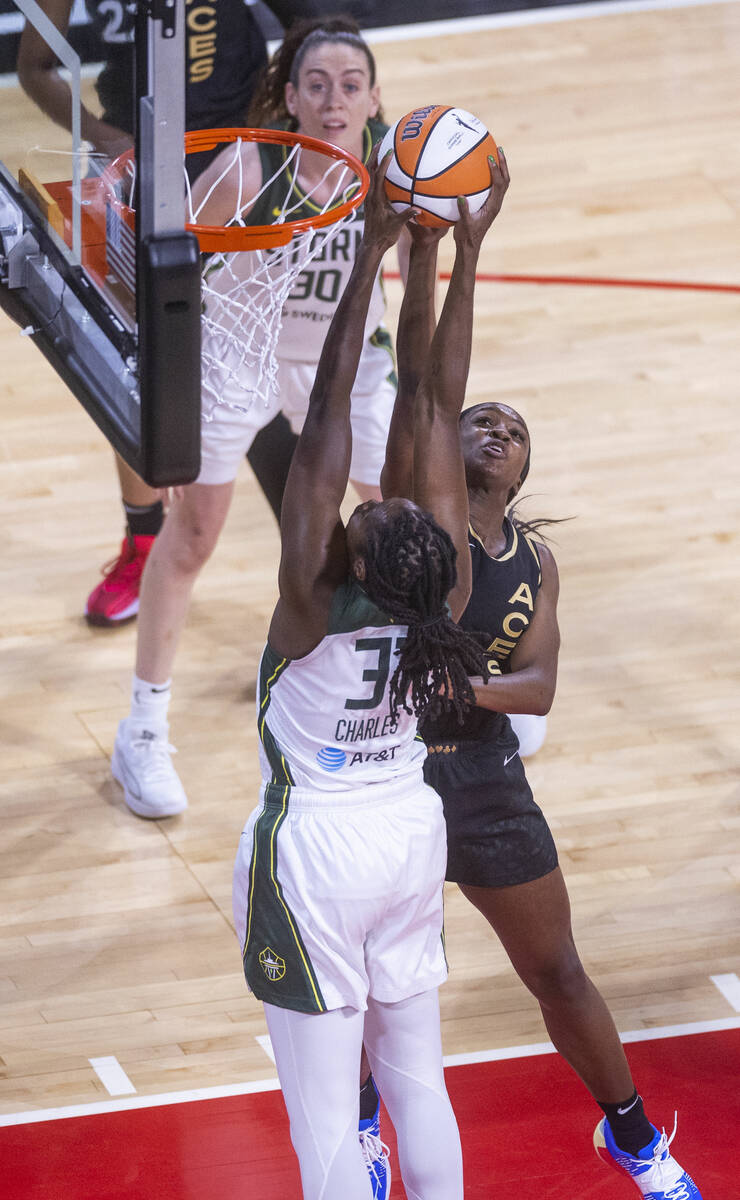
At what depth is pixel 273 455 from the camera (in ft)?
15.3

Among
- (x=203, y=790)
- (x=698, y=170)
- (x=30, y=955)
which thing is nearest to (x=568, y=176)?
(x=698, y=170)

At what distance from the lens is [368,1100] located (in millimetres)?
3295

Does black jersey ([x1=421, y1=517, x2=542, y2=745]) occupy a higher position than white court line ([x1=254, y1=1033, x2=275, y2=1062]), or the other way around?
black jersey ([x1=421, y1=517, x2=542, y2=745])

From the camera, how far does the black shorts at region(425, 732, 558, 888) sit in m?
3.09

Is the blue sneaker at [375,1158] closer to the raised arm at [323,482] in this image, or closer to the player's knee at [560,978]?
the player's knee at [560,978]

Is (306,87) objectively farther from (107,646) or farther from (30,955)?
(30,955)

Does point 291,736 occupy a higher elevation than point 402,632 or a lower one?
lower

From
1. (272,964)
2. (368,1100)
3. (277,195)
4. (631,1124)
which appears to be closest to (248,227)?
(277,195)

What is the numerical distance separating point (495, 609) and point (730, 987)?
1.35 m

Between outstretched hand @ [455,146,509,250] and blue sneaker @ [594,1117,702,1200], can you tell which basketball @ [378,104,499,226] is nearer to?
outstretched hand @ [455,146,509,250]

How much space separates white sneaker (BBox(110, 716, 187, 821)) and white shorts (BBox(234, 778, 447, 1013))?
1.59 metres

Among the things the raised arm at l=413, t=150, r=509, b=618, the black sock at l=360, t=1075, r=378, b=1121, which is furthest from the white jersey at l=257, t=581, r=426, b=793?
the black sock at l=360, t=1075, r=378, b=1121

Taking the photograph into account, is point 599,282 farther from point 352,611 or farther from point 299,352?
point 352,611

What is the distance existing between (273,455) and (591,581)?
48.4 inches
